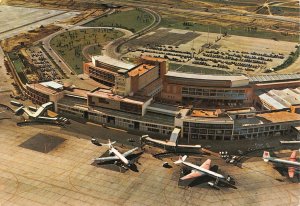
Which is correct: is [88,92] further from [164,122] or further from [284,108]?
[284,108]

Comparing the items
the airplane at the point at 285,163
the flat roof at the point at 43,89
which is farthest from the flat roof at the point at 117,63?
the airplane at the point at 285,163

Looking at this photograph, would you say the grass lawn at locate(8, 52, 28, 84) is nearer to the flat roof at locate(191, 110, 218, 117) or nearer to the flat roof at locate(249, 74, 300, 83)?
the flat roof at locate(191, 110, 218, 117)

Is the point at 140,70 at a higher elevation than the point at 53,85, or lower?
higher

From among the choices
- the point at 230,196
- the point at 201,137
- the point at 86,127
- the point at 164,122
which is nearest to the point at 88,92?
the point at 86,127

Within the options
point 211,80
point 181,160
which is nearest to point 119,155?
point 181,160

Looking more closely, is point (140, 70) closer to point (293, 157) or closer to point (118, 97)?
point (118, 97)

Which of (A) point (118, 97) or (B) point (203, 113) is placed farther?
(A) point (118, 97)

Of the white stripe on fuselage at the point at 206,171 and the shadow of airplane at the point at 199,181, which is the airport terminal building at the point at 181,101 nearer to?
the white stripe on fuselage at the point at 206,171
